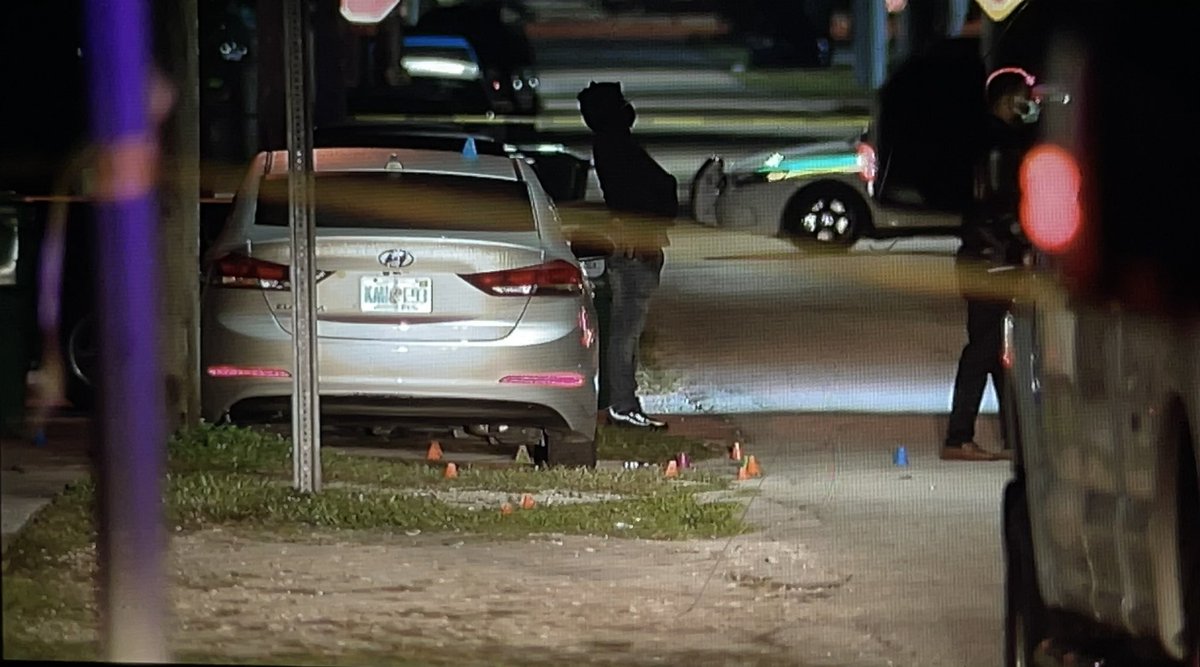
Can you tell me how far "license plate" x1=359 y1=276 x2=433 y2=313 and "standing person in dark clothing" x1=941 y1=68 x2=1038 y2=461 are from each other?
2.27m

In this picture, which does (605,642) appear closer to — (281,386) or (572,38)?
(281,386)

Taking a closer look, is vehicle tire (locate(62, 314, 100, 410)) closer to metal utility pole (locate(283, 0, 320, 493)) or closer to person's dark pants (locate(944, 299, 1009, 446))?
metal utility pole (locate(283, 0, 320, 493))

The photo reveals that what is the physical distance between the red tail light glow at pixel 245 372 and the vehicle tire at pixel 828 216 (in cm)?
375

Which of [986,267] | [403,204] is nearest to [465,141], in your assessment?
[403,204]

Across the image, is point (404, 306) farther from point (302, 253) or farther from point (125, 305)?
point (125, 305)

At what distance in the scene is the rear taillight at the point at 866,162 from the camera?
1216 centimetres

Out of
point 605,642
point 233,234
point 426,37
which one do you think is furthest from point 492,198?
point 426,37

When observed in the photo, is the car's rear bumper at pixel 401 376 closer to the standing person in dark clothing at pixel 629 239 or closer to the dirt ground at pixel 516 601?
the dirt ground at pixel 516 601

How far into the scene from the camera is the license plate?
25.0 ft

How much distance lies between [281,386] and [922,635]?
3.01m

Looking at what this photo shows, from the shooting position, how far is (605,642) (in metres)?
5.88

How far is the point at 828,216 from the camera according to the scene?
11.2 meters

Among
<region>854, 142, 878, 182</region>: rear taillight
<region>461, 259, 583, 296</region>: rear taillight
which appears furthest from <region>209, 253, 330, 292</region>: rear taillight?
<region>854, 142, 878, 182</region>: rear taillight

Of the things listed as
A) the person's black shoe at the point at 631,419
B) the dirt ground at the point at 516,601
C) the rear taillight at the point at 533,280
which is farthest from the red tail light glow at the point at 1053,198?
the person's black shoe at the point at 631,419
